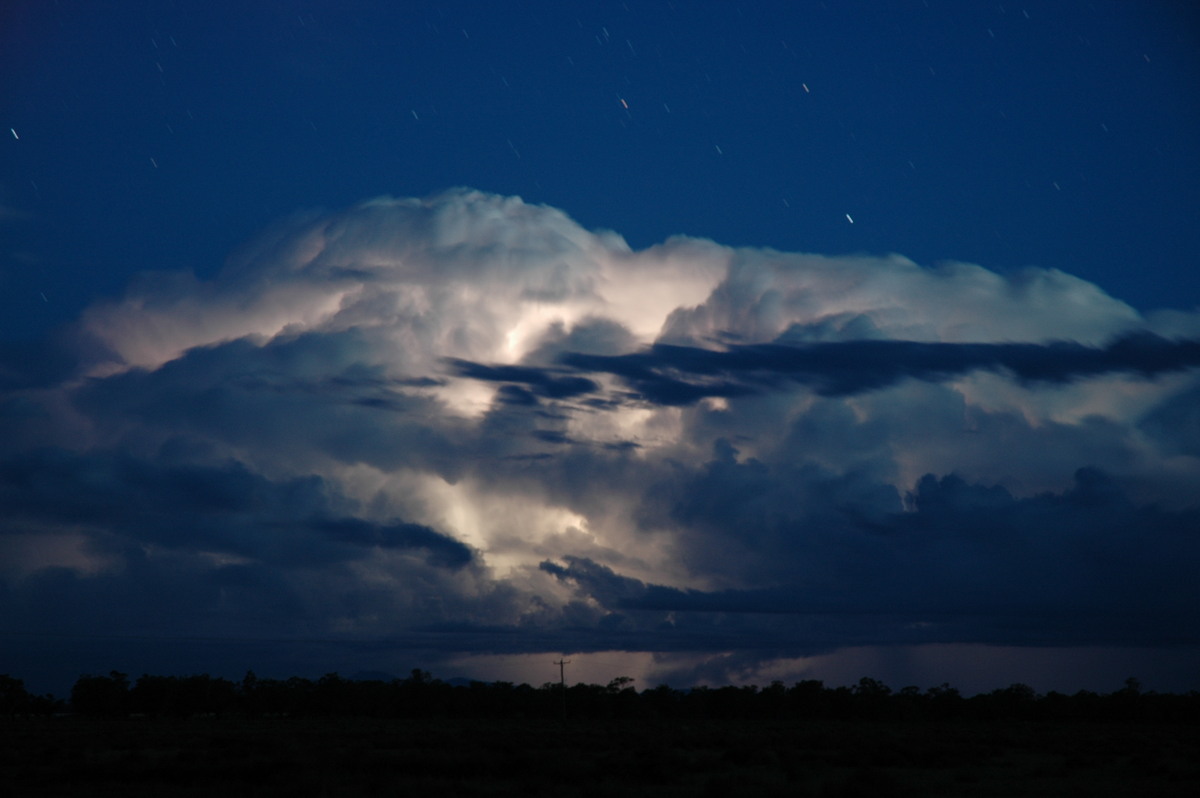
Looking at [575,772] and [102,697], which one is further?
[102,697]

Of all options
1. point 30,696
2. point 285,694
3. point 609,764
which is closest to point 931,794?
point 609,764

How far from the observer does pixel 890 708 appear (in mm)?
170000

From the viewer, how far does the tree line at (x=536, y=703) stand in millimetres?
164000

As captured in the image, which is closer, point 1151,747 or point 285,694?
point 1151,747

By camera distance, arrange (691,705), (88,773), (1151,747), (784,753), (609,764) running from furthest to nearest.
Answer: (691,705) < (1151,747) < (784,753) < (609,764) < (88,773)

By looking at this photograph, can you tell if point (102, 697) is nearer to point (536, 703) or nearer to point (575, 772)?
point (536, 703)

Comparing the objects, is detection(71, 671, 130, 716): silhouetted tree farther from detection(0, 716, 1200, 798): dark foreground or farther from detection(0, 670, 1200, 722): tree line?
detection(0, 716, 1200, 798): dark foreground

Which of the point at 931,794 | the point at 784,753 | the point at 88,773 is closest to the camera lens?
the point at 931,794

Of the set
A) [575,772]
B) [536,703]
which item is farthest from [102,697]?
[575,772]

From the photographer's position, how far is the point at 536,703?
164 m

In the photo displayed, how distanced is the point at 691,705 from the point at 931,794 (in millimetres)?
140931

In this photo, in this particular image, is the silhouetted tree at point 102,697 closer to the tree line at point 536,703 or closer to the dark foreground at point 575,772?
the tree line at point 536,703

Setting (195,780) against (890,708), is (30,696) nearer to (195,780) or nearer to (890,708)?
(890,708)

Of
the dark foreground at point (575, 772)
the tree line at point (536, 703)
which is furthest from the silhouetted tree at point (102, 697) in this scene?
the dark foreground at point (575, 772)
